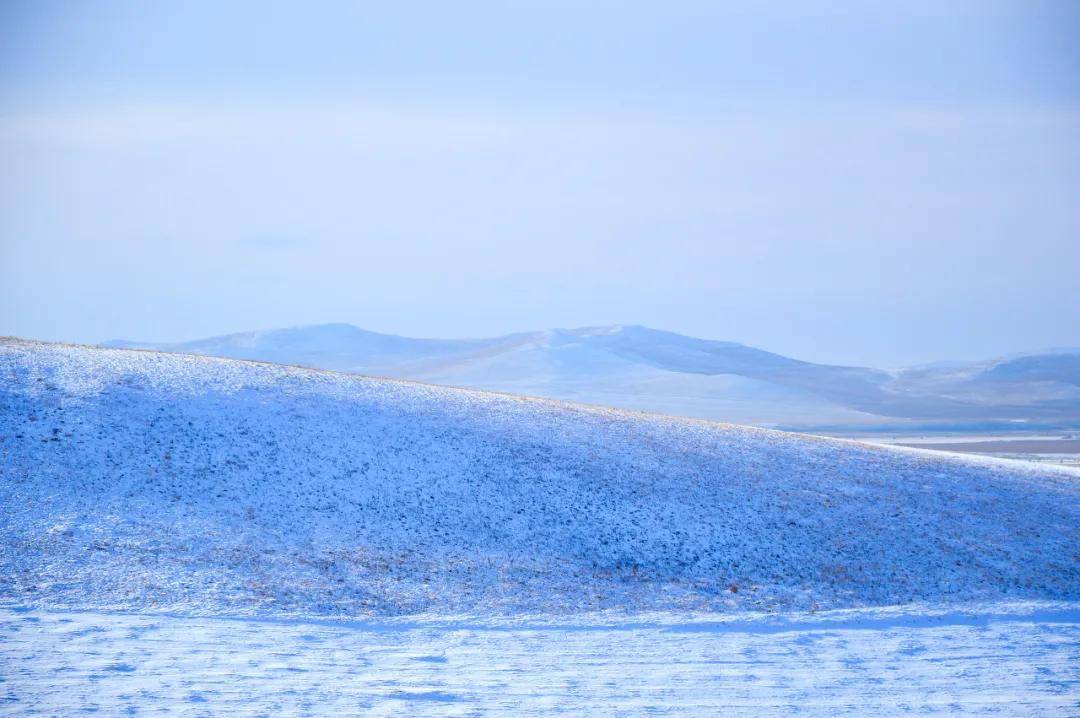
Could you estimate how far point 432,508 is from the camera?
1784 cm

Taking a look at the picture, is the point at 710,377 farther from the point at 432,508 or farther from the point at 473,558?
the point at 473,558

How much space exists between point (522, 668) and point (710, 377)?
127952mm

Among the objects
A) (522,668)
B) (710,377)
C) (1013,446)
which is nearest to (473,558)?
(522,668)

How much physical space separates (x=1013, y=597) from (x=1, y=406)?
1773 cm

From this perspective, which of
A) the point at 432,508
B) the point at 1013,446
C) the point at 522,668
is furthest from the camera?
the point at 1013,446

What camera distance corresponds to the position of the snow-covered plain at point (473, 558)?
11891 millimetres

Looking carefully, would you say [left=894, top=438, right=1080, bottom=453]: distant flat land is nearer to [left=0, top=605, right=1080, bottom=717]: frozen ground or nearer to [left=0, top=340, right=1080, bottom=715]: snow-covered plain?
A: [left=0, top=340, right=1080, bottom=715]: snow-covered plain

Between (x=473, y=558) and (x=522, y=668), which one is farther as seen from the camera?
(x=473, y=558)

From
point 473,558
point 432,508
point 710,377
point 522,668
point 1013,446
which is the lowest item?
point 522,668

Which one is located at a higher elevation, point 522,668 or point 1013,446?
point 1013,446

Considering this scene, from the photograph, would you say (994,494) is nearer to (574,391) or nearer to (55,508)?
(55,508)

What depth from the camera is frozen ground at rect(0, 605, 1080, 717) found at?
1111cm

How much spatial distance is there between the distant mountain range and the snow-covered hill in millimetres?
69183

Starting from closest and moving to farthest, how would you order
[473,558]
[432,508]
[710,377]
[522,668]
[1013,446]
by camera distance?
[522,668], [473,558], [432,508], [1013,446], [710,377]
